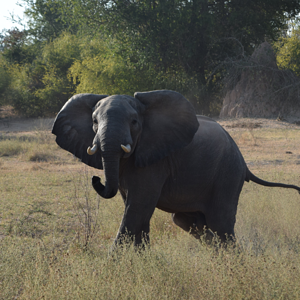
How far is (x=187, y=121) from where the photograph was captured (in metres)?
3.98

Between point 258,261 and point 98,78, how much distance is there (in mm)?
21012

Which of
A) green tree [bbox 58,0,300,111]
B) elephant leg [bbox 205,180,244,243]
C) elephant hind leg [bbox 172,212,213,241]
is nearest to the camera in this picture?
elephant leg [bbox 205,180,244,243]

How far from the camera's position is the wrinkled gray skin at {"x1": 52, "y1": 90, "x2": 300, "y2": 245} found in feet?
12.0

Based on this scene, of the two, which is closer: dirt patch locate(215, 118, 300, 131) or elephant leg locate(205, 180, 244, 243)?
elephant leg locate(205, 180, 244, 243)

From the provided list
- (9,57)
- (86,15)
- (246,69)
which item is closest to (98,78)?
(86,15)

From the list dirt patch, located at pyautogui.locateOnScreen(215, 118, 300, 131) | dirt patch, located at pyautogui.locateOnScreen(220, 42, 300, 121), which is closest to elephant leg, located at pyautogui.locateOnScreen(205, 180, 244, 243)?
dirt patch, located at pyautogui.locateOnScreen(215, 118, 300, 131)

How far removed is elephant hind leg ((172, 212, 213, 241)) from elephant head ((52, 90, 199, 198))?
1048mm

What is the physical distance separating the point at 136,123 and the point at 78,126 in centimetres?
70

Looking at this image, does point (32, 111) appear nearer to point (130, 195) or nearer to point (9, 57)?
point (9, 57)

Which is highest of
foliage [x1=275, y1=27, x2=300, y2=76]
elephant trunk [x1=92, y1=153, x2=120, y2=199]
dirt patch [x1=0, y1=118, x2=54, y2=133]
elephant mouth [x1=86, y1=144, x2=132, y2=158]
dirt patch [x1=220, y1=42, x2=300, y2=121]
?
foliage [x1=275, y1=27, x2=300, y2=76]

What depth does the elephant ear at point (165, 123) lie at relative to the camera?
384cm

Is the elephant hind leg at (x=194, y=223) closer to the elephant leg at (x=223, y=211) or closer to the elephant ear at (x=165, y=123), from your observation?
the elephant leg at (x=223, y=211)

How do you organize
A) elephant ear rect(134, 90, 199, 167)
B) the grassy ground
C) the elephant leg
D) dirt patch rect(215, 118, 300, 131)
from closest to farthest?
the grassy ground < elephant ear rect(134, 90, 199, 167) < the elephant leg < dirt patch rect(215, 118, 300, 131)

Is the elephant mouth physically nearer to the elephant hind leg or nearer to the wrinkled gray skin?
the wrinkled gray skin
